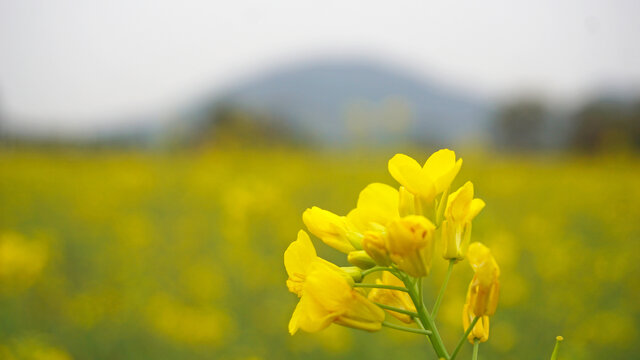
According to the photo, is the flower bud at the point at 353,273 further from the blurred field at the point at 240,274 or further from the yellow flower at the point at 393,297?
the blurred field at the point at 240,274

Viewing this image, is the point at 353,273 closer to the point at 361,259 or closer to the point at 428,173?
the point at 361,259

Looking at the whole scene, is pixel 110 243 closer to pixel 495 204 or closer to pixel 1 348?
pixel 1 348

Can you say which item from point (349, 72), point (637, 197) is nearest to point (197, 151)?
point (637, 197)

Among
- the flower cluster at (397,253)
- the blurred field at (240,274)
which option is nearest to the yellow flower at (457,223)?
the flower cluster at (397,253)

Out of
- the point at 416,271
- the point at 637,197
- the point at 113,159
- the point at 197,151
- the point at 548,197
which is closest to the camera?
the point at 416,271

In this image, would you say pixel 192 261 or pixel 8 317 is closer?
pixel 8 317

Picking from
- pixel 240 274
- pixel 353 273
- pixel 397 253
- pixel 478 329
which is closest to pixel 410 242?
pixel 397 253
